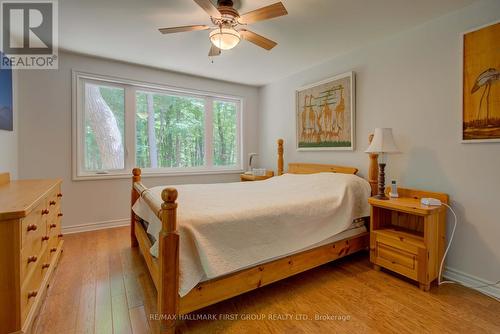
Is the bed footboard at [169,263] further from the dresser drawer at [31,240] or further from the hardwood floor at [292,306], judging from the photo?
the dresser drawer at [31,240]

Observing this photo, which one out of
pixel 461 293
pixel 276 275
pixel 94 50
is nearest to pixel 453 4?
pixel 461 293

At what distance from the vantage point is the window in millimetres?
3291

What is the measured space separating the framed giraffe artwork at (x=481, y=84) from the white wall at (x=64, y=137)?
359cm

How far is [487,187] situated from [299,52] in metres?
2.30

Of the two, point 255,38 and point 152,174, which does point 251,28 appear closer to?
point 255,38

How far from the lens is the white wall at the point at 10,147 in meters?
2.36

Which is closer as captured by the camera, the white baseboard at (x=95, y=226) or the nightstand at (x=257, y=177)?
the white baseboard at (x=95, y=226)

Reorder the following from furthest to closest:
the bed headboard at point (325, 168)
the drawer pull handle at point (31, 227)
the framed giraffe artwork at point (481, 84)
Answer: the bed headboard at point (325, 168) → the framed giraffe artwork at point (481, 84) → the drawer pull handle at point (31, 227)

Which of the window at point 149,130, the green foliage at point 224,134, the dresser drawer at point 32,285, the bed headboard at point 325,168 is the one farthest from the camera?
the green foliage at point 224,134

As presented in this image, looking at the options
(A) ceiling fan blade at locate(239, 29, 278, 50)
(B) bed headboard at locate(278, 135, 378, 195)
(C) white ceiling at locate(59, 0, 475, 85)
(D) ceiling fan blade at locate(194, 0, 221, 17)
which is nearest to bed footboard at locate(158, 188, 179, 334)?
(D) ceiling fan blade at locate(194, 0, 221, 17)

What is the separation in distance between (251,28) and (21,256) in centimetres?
248

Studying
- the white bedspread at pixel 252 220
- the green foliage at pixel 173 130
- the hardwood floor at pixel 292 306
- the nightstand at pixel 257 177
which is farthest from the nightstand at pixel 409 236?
the green foliage at pixel 173 130

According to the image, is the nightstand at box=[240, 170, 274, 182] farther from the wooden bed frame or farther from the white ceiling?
the wooden bed frame

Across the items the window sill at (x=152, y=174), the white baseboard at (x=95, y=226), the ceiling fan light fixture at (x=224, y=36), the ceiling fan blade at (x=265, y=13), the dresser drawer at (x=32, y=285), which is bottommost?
the white baseboard at (x=95, y=226)
